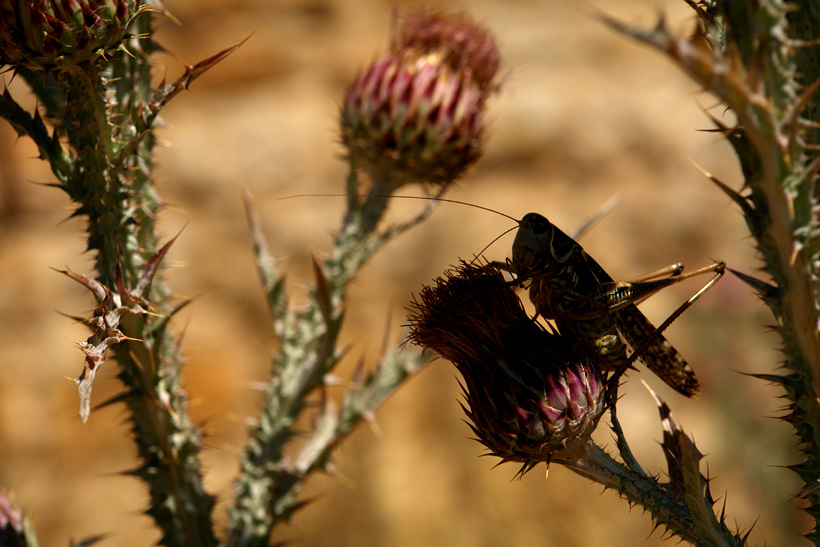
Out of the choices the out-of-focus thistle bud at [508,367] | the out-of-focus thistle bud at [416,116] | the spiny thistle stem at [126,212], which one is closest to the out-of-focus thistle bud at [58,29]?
the spiny thistle stem at [126,212]

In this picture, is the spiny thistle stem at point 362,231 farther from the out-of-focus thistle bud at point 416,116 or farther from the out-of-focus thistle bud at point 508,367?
the out-of-focus thistle bud at point 508,367

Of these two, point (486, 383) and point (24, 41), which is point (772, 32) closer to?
point (486, 383)

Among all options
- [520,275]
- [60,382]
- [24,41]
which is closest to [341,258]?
[520,275]

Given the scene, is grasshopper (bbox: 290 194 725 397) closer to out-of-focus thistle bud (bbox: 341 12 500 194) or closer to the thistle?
out-of-focus thistle bud (bbox: 341 12 500 194)

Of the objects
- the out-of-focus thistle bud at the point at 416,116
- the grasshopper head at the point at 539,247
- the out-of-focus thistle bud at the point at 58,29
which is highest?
the out-of-focus thistle bud at the point at 416,116

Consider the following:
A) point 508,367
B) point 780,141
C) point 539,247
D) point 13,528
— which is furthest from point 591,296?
point 13,528

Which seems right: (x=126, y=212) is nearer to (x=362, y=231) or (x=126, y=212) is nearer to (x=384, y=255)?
(x=362, y=231)
